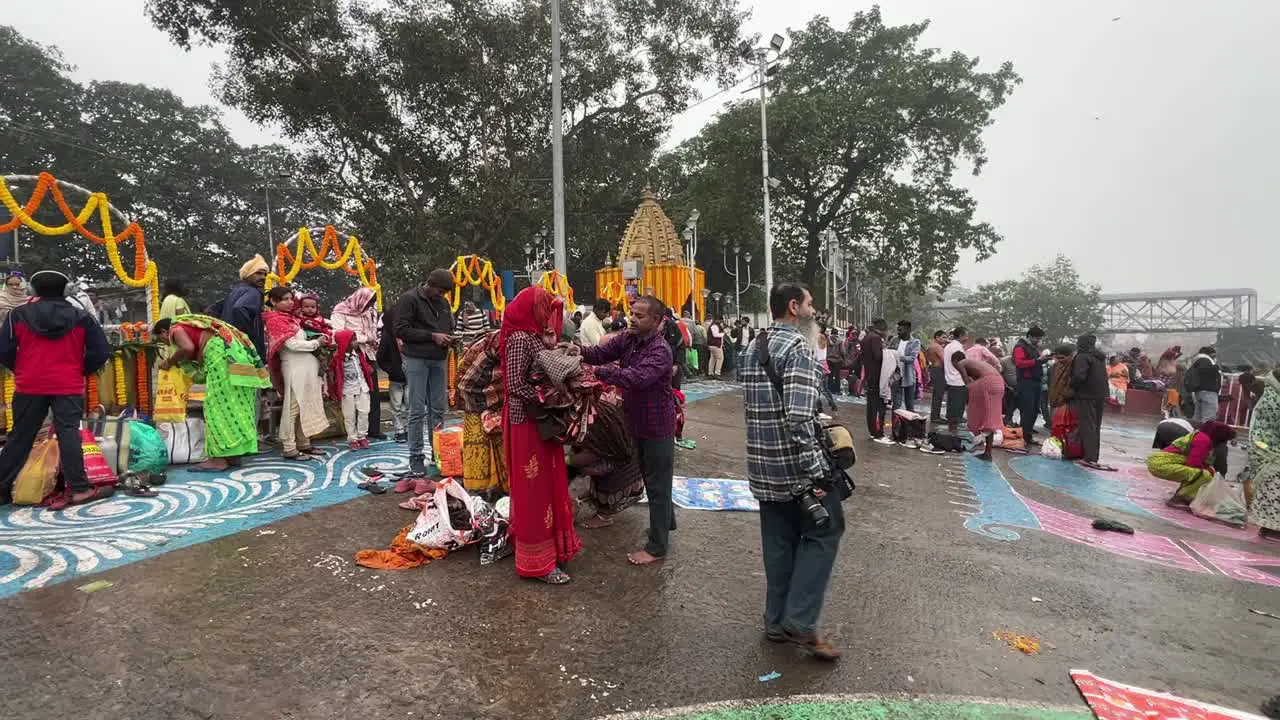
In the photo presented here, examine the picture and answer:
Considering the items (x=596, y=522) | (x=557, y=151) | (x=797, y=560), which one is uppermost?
(x=557, y=151)

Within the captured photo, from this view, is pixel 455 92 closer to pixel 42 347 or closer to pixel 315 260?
pixel 315 260

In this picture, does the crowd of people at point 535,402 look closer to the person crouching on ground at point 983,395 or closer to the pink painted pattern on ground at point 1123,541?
the person crouching on ground at point 983,395

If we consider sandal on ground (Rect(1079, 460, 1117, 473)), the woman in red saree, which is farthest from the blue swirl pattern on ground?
sandal on ground (Rect(1079, 460, 1117, 473))

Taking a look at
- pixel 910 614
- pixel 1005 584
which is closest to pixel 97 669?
pixel 910 614

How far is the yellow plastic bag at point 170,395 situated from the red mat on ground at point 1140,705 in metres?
7.07

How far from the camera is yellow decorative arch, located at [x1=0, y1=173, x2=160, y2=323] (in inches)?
218

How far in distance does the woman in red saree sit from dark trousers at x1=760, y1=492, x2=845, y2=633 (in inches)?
50.9

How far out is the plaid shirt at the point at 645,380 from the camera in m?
4.11

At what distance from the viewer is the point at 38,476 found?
4797 millimetres

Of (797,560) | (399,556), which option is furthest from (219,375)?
(797,560)

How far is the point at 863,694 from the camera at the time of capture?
283 cm

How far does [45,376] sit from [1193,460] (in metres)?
10.6

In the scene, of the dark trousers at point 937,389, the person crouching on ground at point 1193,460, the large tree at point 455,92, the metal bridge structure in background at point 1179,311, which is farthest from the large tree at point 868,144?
the metal bridge structure in background at point 1179,311

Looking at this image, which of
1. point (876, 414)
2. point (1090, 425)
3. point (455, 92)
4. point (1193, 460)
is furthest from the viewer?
point (455, 92)
